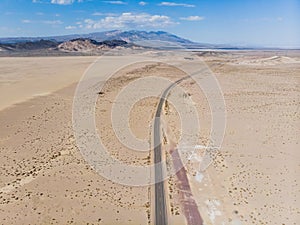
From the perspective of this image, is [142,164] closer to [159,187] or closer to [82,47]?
[159,187]

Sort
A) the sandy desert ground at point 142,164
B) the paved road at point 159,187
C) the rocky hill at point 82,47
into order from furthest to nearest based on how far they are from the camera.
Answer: the rocky hill at point 82,47
the sandy desert ground at point 142,164
the paved road at point 159,187

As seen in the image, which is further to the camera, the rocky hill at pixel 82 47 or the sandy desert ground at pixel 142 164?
the rocky hill at pixel 82 47

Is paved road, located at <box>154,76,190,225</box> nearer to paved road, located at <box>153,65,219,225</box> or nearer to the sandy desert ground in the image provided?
paved road, located at <box>153,65,219,225</box>

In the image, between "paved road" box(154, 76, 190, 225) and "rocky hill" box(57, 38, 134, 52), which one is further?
"rocky hill" box(57, 38, 134, 52)

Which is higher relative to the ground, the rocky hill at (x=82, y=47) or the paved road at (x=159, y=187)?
the rocky hill at (x=82, y=47)

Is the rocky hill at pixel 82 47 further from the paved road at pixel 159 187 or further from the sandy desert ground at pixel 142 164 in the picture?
the paved road at pixel 159 187

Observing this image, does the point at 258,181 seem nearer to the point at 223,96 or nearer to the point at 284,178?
the point at 284,178

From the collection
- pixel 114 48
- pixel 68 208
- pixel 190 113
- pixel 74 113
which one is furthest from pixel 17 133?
pixel 114 48

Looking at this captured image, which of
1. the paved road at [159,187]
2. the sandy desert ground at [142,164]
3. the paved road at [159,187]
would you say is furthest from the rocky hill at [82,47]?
the paved road at [159,187]

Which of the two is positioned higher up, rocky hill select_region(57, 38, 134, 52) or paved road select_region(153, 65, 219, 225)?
rocky hill select_region(57, 38, 134, 52)

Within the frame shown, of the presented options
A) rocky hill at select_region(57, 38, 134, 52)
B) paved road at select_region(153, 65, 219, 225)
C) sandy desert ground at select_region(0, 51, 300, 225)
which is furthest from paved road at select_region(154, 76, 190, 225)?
rocky hill at select_region(57, 38, 134, 52)

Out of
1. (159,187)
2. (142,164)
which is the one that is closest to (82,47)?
(142,164)
